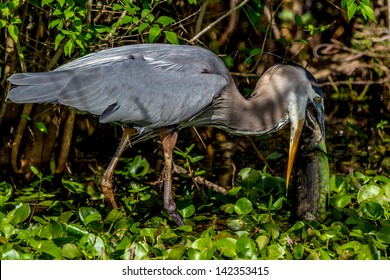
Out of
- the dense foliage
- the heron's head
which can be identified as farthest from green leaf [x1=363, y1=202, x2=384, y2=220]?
the heron's head

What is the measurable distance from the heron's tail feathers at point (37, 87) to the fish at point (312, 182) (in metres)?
1.45

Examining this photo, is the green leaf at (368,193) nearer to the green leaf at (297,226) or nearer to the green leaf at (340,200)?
the green leaf at (340,200)

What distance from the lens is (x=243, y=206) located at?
545 centimetres

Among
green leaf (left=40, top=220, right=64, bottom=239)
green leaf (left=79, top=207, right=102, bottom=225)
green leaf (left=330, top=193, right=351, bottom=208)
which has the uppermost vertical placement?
green leaf (left=40, top=220, right=64, bottom=239)

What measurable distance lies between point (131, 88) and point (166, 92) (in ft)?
0.65

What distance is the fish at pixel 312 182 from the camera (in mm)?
5367

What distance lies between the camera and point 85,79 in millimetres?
5188

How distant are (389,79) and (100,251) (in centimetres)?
391

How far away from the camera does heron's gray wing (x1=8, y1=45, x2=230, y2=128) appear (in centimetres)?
515

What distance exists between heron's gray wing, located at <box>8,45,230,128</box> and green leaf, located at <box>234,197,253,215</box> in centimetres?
59

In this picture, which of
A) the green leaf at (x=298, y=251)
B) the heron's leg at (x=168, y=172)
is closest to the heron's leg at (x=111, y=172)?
the heron's leg at (x=168, y=172)

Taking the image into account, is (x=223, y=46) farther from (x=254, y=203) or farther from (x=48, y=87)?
(x=48, y=87)

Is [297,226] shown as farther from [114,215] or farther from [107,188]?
[107,188]

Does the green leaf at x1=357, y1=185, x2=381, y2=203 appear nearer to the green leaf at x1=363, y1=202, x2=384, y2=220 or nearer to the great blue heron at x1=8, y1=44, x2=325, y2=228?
the green leaf at x1=363, y1=202, x2=384, y2=220
